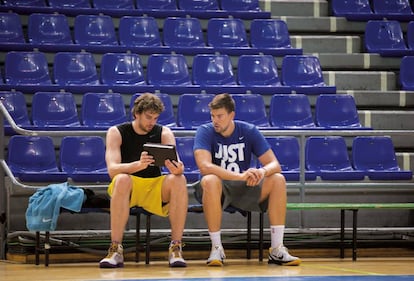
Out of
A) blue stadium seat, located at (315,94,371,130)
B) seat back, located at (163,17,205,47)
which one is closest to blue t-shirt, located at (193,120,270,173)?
blue stadium seat, located at (315,94,371,130)

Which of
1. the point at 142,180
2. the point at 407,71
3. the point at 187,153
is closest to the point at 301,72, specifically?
the point at 407,71

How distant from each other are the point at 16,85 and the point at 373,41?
424 centimetres

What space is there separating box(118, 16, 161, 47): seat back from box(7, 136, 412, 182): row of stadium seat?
1854 millimetres

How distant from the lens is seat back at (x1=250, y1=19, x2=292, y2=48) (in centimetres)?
1012

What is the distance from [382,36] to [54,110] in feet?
13.8

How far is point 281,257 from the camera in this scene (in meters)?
6.61

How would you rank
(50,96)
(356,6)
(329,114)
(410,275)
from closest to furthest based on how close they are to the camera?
(410,275), (50,96), (329,114), (356,6)

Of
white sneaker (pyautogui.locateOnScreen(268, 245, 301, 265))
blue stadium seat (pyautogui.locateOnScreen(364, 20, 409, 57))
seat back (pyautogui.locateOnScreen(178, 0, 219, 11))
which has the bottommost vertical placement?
white sneaker (pyautogui.locateOnScreen(268, 245, 301, 265))

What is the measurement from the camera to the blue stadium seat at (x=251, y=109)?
8.66 meters

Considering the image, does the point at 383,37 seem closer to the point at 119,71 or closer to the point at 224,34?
the point at 224,34

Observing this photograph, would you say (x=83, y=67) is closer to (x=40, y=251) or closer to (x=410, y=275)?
(x=40, y=251)

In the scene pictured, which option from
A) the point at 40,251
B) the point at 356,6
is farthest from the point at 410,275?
the point at 356,6

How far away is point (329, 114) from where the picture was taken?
8.99 meters

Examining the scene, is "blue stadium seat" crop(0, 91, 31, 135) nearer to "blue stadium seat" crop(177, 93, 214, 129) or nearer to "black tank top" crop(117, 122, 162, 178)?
"blue stadium seat" crop(177, 93, 214, 129)
